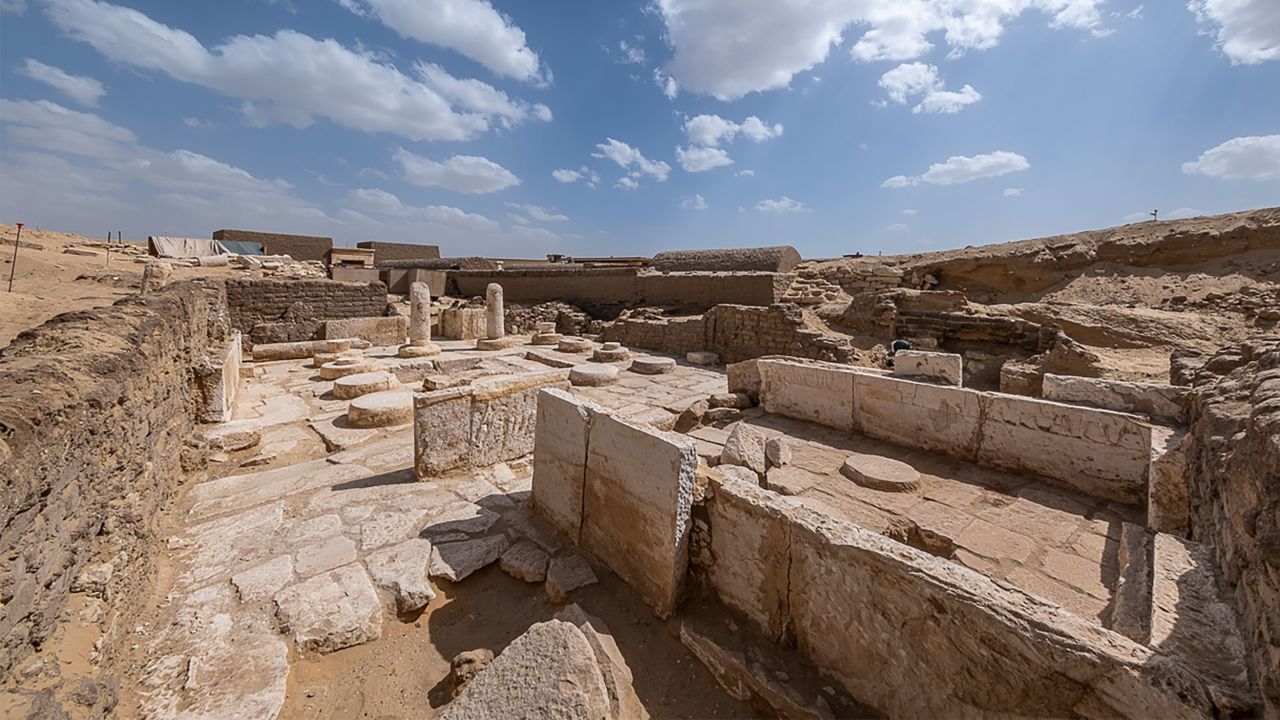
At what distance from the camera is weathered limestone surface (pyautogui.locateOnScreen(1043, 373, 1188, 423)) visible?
12.9 ft

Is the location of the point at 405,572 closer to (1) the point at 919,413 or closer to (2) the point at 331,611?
(2) the point at 331,611

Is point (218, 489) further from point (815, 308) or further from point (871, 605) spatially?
point (815, 308)

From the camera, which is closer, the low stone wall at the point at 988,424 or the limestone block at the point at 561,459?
the limestone block at the point at 561,459

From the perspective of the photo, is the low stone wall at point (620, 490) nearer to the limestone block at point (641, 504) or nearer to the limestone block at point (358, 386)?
the limestone block at point (641, 504)

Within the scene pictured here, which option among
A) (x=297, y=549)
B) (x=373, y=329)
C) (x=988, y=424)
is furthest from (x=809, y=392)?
(x=373, y=329)

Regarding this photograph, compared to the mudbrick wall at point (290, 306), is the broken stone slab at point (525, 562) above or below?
below

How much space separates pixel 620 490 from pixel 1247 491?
2718 mm

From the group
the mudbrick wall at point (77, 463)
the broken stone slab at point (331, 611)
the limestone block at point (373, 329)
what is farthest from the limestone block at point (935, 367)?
the limestone block at point (373, 329)

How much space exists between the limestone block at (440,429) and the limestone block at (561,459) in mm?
978

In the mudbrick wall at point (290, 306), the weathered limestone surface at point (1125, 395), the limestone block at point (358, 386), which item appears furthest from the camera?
the mudbrick wall at point (290, 306)

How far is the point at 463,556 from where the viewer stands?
3119 mm

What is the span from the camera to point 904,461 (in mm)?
4531

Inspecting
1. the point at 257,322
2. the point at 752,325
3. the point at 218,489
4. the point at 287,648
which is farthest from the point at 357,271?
the point at 287,648

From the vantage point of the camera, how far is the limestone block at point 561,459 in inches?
127
